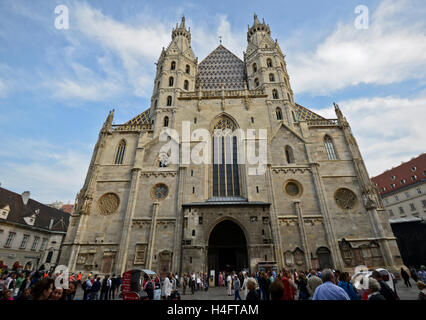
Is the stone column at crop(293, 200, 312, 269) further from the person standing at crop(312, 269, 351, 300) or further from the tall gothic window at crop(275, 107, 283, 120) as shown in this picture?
the person standing at crop(312, 269, 351, 300)

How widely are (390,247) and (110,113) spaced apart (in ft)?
99.1

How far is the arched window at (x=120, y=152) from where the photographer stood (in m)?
22.1

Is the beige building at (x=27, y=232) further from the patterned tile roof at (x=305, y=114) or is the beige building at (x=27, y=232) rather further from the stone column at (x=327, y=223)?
the patterned tile roof at (x=305, y=114)

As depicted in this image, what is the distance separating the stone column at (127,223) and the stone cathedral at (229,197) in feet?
0.30

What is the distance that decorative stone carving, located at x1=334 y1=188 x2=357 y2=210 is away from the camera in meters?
19.1

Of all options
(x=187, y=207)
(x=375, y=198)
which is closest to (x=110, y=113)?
(x=187, y=207)

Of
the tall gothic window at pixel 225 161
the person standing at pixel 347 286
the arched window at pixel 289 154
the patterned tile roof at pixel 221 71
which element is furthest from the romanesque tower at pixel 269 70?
the person standing at pixel 347 286

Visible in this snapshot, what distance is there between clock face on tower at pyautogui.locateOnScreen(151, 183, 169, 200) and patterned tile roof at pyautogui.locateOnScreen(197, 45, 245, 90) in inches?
623

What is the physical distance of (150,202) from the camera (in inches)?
762

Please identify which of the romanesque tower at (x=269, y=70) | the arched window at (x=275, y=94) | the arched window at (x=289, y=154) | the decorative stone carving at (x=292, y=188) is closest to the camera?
the decorative stone carving at (x=292, y=188)

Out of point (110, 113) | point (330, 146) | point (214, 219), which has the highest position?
point (110, 113)

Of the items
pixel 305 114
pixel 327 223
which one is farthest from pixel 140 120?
pixel 327 223

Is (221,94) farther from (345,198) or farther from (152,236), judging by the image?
(152,236)
